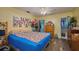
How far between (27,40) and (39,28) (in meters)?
0.29

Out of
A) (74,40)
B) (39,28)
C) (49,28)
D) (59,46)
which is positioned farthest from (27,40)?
(74,40)

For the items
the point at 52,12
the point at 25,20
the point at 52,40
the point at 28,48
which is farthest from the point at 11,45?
the point at 52,12

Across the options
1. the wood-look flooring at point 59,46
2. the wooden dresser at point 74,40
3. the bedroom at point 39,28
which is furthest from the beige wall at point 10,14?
the wooden dresser at point 74,40

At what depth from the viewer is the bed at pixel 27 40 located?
275 centimetres

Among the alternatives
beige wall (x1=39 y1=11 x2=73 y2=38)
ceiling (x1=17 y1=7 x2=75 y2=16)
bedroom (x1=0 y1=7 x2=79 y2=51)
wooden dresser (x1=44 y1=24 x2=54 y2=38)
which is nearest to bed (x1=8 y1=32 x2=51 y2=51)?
bedroom (x1=0 y1=7 x2=79 y2=51)

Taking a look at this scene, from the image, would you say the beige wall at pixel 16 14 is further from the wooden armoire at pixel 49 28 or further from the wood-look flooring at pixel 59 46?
the wood-look flooring at pixel 59 46

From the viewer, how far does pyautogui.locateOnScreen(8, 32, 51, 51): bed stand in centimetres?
275

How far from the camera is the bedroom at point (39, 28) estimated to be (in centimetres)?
277

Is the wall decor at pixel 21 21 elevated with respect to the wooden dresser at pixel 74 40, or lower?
elevated

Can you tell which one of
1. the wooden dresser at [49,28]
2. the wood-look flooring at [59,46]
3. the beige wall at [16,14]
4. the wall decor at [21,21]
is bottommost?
the wood-look flooring at [59,46]
